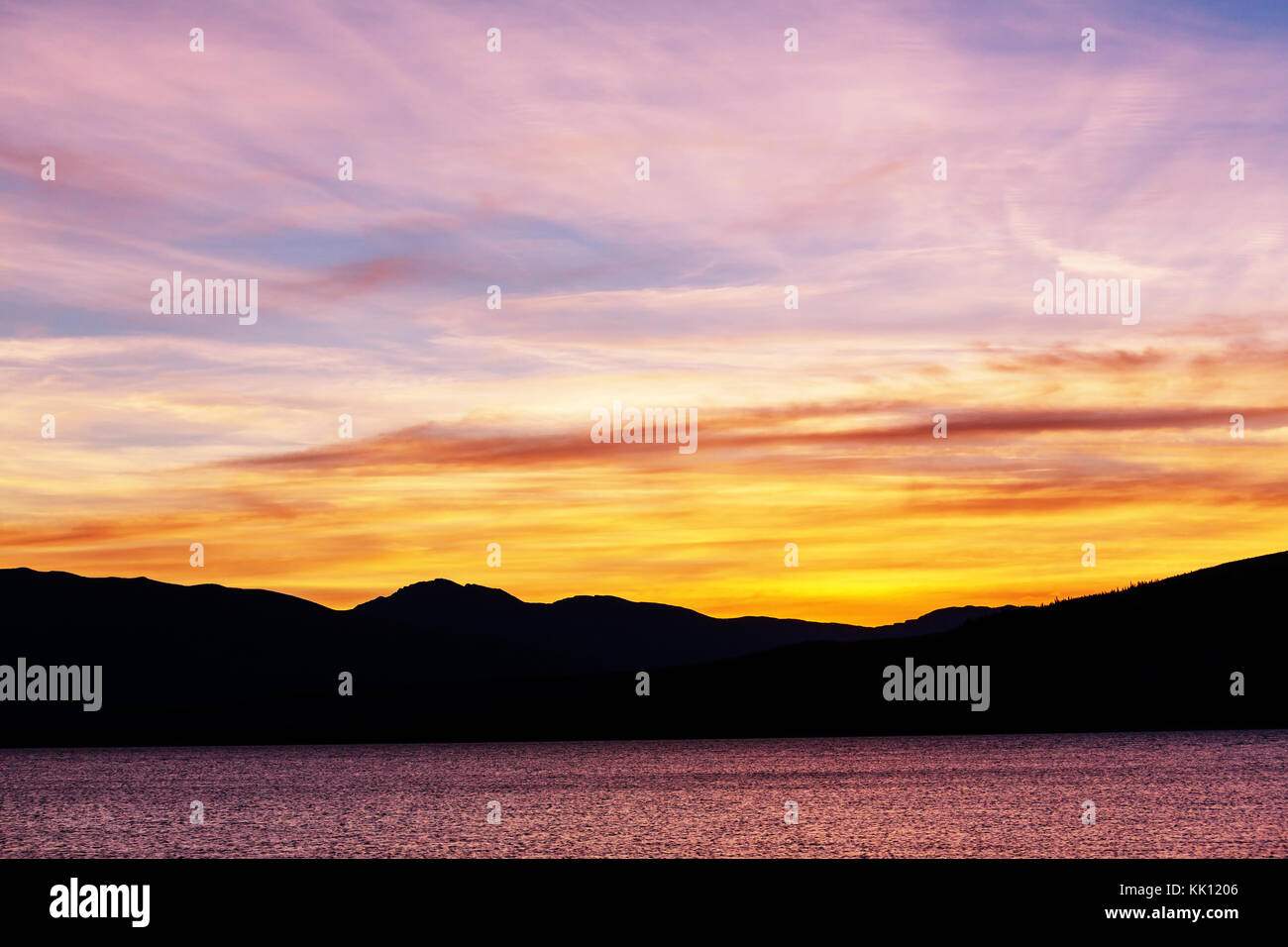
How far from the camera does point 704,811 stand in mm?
86938

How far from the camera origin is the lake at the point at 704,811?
62031 mm

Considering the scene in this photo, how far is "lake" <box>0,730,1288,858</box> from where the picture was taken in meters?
62.0

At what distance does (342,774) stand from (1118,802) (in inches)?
4353

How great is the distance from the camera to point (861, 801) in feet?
310
